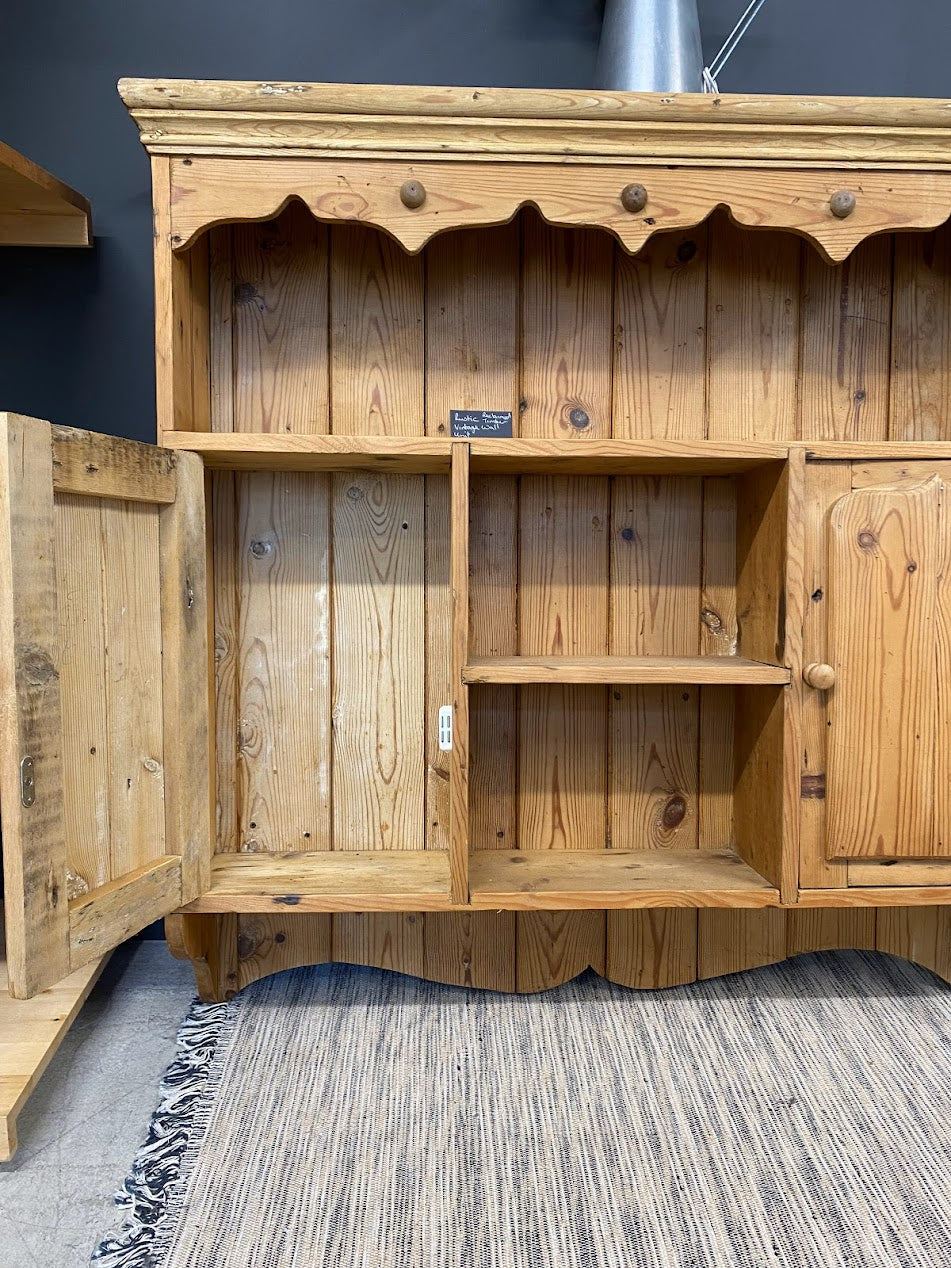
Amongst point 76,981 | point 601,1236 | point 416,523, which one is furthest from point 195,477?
point 601,1236

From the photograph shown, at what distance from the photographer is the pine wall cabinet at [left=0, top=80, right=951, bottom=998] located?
1152 millimetres

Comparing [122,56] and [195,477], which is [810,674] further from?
[122,56]

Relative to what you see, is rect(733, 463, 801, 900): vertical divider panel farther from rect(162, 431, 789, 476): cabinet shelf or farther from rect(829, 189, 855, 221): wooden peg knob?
rect(829, 189, 855, 221): wooden peg knob

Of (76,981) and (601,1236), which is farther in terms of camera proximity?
(76,981)

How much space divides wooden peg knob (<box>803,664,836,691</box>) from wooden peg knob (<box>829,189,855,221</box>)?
65 cm

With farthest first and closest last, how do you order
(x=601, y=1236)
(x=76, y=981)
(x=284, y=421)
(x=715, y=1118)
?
(x=284, y=421)
(x=76, y=981)
(x=715, y=1118)
(x=601, y=1236)

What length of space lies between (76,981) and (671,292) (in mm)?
1470

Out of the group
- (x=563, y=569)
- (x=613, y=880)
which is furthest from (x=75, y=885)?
(x=563, y=569)

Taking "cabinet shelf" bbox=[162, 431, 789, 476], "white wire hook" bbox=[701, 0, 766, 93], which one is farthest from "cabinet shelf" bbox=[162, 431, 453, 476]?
"white wire hook" bbox=[701, 0, 766, 93]

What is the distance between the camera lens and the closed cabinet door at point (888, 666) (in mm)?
1188

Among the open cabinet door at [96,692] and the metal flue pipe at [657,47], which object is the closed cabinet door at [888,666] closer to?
the metal flue pipe at [657,47]

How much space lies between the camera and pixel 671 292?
55.5 inches

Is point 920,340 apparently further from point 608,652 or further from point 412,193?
point 412,193

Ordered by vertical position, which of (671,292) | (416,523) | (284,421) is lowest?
(416,523)
